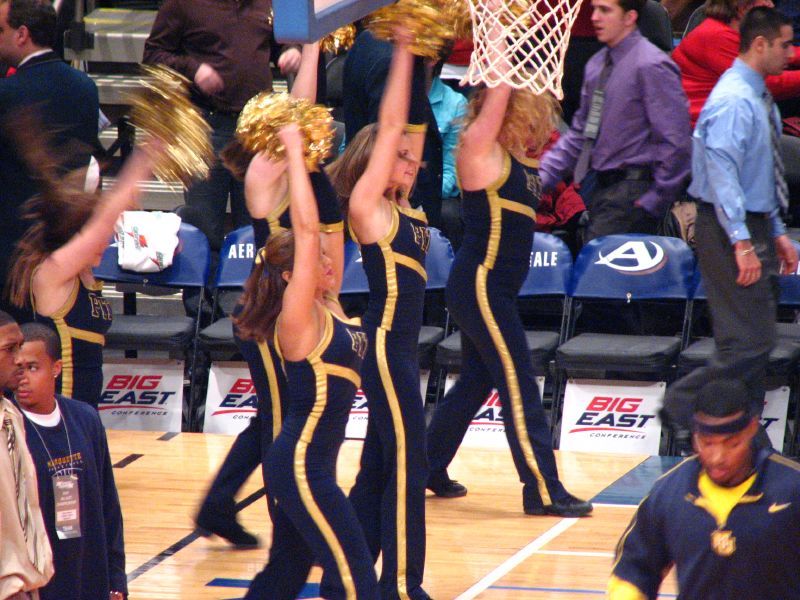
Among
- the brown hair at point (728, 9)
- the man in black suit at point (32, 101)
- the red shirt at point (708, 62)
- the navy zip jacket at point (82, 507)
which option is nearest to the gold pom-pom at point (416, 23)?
the navy zip jacket at point (82, 507)

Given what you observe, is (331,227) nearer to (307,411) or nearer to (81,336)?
(307,411)

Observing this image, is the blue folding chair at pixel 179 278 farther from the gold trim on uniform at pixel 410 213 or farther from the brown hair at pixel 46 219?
the gold trim on uniform at pixel 410 213

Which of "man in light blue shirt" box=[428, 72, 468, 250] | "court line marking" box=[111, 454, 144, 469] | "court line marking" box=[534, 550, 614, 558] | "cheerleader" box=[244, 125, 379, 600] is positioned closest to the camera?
"cheerleader" box=[244, 125, 379, 600]

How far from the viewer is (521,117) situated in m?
5.34

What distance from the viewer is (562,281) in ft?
22.9

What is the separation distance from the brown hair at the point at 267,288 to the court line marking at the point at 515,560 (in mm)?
1234

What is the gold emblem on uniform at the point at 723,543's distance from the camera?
3186mm

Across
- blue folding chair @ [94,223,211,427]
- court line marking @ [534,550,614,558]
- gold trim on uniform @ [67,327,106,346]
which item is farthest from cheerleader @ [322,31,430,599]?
blue folding chair @ [94,223,211,427]

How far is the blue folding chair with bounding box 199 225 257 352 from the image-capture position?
7.02m

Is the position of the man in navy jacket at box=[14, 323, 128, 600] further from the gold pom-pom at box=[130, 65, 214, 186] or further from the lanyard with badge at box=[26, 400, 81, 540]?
the gold pom-pom at box=[130, 65, 214, 186]

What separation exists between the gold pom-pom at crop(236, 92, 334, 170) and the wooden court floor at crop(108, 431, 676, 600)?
5.14 feet

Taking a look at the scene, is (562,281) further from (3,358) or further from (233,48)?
(3,358)

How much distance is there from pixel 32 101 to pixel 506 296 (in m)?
2.05

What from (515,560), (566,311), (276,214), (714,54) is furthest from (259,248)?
(714,54)
